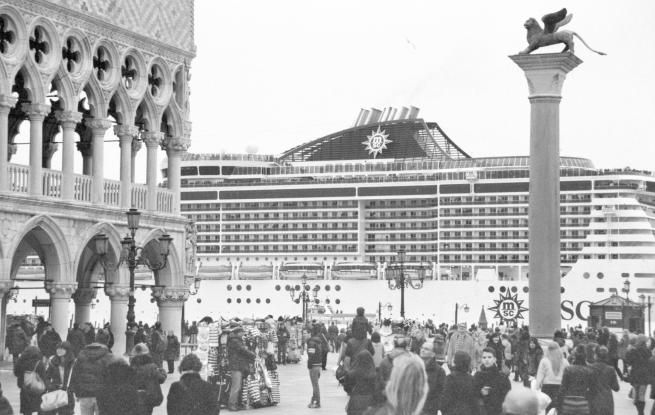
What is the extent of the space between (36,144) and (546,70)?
1142 cm

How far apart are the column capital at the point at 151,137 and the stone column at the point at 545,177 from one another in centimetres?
1214

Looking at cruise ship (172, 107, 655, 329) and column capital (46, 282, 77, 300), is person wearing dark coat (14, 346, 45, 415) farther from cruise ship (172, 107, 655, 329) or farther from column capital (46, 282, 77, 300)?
cruise ship (172, 107, 655, 329)

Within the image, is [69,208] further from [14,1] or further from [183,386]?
[183,386]

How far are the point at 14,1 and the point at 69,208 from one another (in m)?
4.57

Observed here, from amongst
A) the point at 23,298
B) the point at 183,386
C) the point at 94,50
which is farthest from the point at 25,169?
the point at 23,298

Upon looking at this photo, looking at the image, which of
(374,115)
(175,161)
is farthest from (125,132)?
(374,115)

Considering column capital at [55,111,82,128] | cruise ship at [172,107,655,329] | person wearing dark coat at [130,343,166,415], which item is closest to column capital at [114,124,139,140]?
column capital at [55,111,82,128]

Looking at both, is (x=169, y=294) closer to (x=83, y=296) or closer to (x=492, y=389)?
(x=83, y=296)

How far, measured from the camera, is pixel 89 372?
13414 mm

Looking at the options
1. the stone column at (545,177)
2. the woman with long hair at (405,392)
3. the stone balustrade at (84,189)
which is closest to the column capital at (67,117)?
the stone balustrade at (84,189)

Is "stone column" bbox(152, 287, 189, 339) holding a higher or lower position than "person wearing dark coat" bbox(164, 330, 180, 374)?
higher

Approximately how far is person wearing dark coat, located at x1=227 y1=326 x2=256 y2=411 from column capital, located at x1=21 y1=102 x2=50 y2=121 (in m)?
10.7

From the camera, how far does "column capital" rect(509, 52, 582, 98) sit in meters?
22.2

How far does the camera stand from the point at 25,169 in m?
28.1
